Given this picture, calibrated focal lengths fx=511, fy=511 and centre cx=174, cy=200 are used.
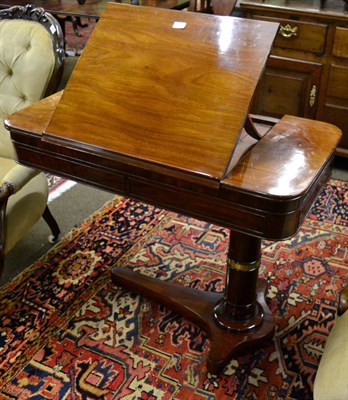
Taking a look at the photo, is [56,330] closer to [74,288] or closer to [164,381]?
[74,288]

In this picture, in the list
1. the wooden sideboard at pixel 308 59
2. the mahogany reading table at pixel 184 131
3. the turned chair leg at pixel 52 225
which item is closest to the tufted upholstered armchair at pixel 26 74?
the turned chair leg at pixel 52 225

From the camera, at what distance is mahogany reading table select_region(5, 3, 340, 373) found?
1.37 metres

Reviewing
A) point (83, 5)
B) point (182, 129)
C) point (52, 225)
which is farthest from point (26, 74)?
point (83, 5)

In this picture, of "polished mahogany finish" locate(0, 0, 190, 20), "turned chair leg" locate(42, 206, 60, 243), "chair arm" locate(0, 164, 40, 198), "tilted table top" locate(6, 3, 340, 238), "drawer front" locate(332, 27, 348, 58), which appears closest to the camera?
"tilted table top" locate(6, 3, 340, 238)

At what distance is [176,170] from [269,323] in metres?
0.88

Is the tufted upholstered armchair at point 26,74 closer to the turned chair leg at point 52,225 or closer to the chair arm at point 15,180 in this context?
the chair arm at point 15,180

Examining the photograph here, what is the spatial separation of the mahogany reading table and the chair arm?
29cm

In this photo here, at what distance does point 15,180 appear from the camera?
2.04m

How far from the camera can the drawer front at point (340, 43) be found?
2734mm

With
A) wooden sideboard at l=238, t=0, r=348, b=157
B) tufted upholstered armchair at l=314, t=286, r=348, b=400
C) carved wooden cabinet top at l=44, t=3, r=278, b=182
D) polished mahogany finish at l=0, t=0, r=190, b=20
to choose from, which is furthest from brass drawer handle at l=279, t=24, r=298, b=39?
tufted upholstered armchair at l=314, t=286, r=348, b=400

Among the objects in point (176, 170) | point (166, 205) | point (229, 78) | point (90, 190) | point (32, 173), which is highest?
point (229, 78)

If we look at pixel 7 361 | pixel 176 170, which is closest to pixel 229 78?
pixel 176 170

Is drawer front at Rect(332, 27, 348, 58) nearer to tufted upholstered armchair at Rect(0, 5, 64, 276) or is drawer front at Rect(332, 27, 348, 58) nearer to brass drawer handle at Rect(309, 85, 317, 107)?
brass drawer handle at Rect(309, 85, 317, 107)

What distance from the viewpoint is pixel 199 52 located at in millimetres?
1490
